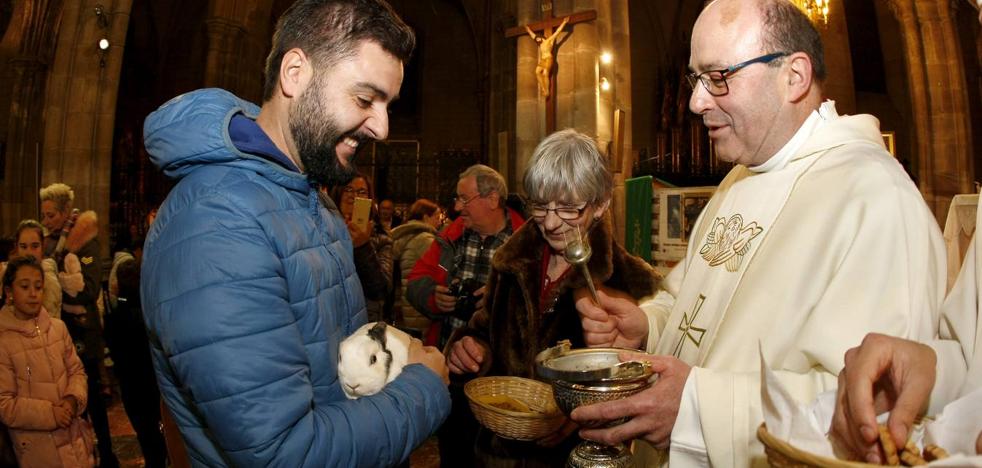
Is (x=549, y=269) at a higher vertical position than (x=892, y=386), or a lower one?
higher

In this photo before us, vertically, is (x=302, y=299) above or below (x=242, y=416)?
above

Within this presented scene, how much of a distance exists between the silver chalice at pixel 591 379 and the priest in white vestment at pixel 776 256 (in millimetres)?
32

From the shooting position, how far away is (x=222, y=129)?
1.45 metres

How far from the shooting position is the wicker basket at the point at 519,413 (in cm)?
197

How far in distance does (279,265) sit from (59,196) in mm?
5538

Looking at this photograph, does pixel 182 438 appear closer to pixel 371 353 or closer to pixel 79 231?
pixel 371 353

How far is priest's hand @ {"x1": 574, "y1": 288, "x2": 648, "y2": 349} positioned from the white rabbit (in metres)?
0.67

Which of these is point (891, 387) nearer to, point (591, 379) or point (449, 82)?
point (591, 379)

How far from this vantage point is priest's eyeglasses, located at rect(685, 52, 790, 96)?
5.34 ft

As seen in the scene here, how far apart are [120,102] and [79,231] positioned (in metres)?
16.4

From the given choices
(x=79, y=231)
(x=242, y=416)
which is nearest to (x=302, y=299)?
(x=242, y=416)

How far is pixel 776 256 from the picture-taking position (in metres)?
1.58

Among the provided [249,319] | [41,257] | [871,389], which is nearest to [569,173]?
[249,319]

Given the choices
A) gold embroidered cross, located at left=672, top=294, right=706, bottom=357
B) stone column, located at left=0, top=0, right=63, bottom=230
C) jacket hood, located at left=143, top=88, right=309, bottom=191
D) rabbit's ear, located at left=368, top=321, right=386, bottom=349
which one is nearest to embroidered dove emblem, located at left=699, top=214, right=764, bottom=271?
gold embroidered cross, located at left=672, top=294, right=706, bottom=357
